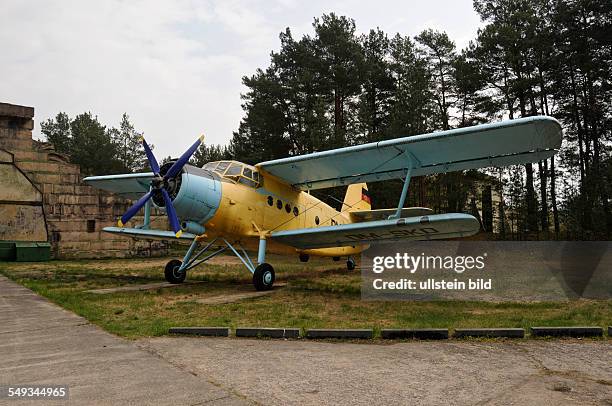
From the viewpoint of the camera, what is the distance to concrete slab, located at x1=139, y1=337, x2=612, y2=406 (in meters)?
3.45

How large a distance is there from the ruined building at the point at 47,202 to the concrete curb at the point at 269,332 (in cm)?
1937

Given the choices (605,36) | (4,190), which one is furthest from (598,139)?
(4,190)

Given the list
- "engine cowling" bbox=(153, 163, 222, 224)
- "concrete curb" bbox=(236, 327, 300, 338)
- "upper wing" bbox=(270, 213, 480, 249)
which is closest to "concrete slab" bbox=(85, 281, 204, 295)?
"engine cowling" bbox=(153, 163, 222, 224)

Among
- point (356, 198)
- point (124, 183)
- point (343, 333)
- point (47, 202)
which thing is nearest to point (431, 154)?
point (343, 333)

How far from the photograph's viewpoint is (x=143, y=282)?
12344 millimetres

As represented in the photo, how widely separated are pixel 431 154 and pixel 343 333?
6308 millimetres

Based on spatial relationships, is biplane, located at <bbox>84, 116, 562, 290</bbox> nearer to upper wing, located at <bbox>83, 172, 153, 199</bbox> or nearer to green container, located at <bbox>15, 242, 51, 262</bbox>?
upper wing, located at <bbox>83, 172, 153, 199</bbox>

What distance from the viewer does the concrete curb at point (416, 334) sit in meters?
5.54

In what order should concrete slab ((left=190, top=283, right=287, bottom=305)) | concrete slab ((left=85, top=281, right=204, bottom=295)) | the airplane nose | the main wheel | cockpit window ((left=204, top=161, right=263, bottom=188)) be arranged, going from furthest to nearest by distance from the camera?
cockpit window ((left=204, top=161, right=263, bottom=188))
the main wheel
concrete slab ((left=85, top=281, right=204, bottom=295))
the airplane nose
concrete slab ((left=190, top=283, right=287, bottom=305))

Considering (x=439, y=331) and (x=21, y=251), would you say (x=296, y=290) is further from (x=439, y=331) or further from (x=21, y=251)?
(x=21, y=251)

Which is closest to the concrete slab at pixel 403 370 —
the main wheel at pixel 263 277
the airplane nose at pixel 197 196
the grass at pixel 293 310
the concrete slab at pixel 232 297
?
the grass at pixel 293 310

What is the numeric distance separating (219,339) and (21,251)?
18.0 meters

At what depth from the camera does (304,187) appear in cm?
1326

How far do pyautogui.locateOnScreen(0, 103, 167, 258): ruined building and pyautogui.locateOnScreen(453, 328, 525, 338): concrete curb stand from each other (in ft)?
69.6
